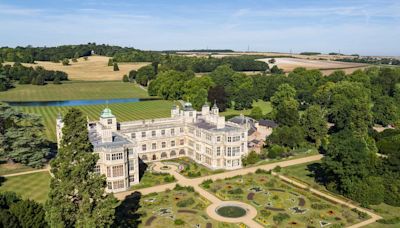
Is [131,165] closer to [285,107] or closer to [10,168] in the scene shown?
[10,168]

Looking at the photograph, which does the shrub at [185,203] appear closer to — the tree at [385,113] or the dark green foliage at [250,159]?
the dark green foliage at [250,159]

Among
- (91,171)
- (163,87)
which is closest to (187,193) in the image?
(91,171)


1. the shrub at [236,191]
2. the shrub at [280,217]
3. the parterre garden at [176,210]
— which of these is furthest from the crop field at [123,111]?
the shrub at [280,217]

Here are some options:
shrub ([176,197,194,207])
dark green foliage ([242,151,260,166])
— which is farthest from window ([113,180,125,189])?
dark green foliage ([242,151,260,166])

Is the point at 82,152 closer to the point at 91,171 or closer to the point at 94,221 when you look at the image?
the point at 91,171

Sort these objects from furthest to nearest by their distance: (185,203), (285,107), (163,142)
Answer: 1. (285,107)
2. (163,142)
3. (185,203)

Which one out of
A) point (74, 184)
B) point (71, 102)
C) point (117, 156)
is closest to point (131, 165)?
point (117, 156)

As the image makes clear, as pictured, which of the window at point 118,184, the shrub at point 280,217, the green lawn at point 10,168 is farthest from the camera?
the green lawn at point 10,168
